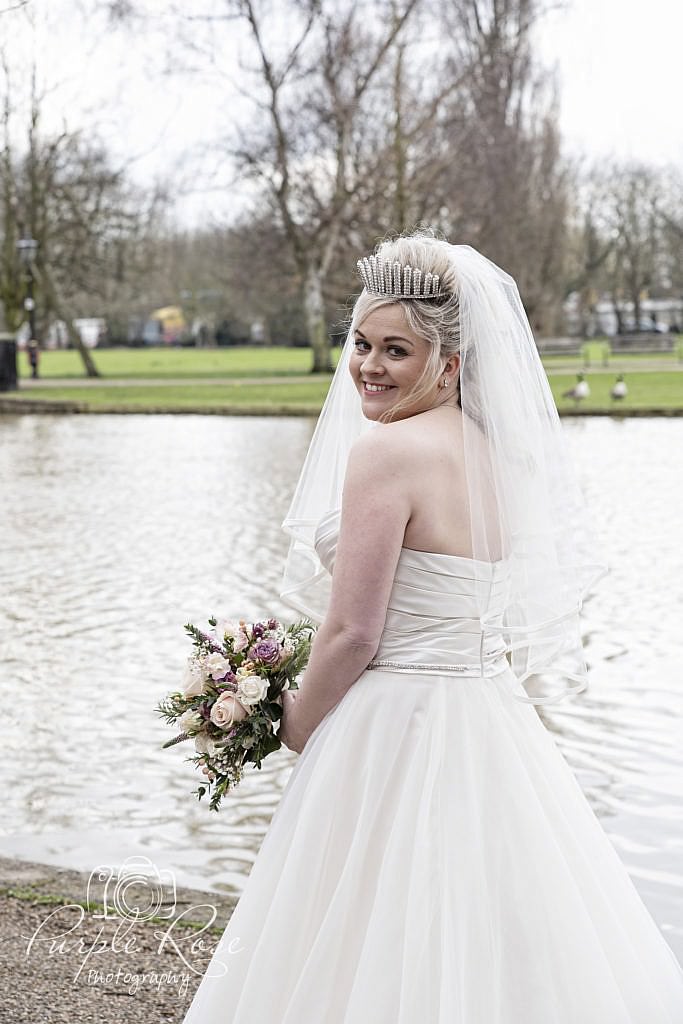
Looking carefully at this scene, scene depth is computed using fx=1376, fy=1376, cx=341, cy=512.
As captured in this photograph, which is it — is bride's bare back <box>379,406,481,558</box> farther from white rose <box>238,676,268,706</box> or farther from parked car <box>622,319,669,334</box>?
parked car <box>622,319,669,334</box>

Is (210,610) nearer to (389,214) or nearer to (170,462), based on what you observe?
(170,462)

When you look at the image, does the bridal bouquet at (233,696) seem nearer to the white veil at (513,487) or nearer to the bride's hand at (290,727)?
the bride's hand at (290,727)

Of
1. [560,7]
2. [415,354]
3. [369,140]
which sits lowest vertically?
[415,354]

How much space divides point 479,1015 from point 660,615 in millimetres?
6701

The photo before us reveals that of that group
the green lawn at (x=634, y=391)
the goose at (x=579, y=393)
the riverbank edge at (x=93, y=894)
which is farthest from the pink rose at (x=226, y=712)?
the goose at (x=579, y=393)

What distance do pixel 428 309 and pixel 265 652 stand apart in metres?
0.78

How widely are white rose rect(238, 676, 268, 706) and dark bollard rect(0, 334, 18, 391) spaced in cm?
3337

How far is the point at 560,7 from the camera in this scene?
32.4m

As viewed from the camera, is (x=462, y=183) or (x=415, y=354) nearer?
A: (x=415, y=354)

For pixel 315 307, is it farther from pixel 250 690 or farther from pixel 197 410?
pixel 250 690

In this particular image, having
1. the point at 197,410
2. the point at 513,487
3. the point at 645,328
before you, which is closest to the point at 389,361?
the point at 513,487

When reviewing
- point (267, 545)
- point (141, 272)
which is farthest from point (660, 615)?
point (141, 272)

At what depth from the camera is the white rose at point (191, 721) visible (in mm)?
2846

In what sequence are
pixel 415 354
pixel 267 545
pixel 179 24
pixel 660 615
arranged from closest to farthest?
pixel 415 354 < pixel 660 615 < pixel 267 545 < pixel 179 24
